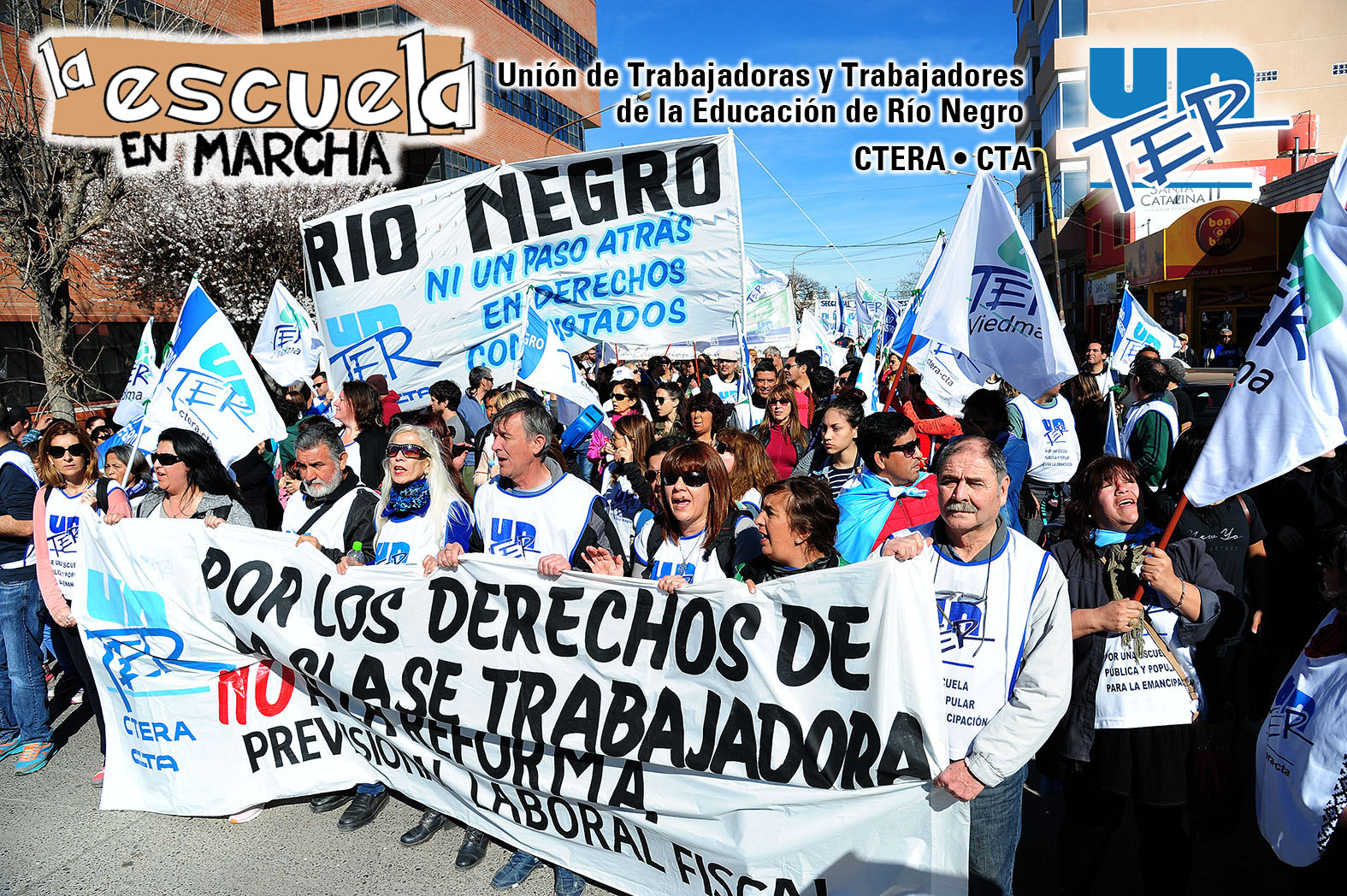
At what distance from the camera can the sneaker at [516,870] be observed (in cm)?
362

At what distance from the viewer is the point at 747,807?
3.04 m

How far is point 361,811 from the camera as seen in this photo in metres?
4.13

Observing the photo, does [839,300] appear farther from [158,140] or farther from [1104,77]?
[1104,77]

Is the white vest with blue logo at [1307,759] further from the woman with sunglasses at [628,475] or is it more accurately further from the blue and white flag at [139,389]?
the blue and white flag at [139,389]

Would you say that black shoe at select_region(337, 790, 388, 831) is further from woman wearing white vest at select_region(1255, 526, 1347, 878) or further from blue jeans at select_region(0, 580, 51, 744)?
woman wearing white vest at select_region(1255, 526, 1347, 878)

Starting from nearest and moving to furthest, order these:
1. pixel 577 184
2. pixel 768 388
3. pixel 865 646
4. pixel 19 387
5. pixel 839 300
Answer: pixel 865 646 < pixel 577 184 < pixel 768 388 < pixel 19 387 < pixel 839 300

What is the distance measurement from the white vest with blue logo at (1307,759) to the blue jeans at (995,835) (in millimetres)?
700

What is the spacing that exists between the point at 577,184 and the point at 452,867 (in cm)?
367

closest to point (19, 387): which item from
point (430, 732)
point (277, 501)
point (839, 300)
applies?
point (277, 501)

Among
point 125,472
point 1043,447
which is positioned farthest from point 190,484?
point 1043,447

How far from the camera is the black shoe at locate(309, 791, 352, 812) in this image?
4.24 m

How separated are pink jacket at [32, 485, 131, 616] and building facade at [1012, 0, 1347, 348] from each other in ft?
99.9

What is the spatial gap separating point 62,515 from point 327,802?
225 centimetres

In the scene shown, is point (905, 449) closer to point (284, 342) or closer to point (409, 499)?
point (409, 499)
